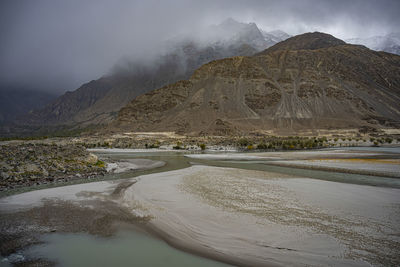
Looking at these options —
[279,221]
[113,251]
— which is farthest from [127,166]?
[279,221]

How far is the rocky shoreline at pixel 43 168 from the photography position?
16.4 meters

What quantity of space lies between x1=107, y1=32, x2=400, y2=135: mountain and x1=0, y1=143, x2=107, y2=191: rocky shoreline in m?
73.2

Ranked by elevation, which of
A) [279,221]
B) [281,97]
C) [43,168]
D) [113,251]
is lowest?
[113,251]

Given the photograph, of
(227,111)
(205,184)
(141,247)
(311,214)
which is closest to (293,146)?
(205,184)

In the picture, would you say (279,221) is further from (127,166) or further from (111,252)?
(127,166)

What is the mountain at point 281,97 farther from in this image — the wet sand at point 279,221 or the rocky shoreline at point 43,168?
the wet sand at point 279,221

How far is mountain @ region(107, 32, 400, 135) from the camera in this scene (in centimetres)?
10450

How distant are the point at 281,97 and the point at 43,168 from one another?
114933 millimetres

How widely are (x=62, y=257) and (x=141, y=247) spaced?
2123 mm

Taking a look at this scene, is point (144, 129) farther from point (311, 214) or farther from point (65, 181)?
point (311, 214)

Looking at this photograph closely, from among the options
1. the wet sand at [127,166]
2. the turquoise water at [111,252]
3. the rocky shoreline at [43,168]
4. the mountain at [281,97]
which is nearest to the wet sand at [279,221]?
the turquoise water at [111,252]

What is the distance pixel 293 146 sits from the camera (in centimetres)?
5475

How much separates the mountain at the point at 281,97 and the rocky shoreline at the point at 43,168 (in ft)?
240

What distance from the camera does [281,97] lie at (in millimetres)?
119375
